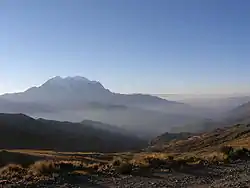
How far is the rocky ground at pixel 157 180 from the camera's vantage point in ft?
56.2

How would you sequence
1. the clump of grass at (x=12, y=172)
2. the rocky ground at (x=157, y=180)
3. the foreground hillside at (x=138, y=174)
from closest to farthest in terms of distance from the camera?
the rocky ground at (x=157, y=180), the foreground hillside at (x=138, y=174), the clump of grass at (x=12, y=172)

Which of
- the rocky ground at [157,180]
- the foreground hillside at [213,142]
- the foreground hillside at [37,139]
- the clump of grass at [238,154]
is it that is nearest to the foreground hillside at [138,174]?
the rocky ground at [157,180]

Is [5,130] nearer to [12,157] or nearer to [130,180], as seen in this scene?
[12,157]

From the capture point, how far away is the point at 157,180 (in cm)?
1873

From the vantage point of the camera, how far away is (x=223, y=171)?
21.6 m

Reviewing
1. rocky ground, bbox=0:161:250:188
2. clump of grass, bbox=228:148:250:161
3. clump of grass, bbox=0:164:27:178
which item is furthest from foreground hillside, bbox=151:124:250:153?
clump of grass, bbox=0:164:27:178

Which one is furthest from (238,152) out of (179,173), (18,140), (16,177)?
(18,140)

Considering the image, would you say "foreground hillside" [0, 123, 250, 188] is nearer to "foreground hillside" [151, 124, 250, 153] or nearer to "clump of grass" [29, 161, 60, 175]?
"clump of grass" [29, 161, 60, 175]

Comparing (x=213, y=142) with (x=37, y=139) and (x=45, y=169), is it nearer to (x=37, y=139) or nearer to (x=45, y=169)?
(x=37, y=139)

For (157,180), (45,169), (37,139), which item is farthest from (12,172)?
(37,139)

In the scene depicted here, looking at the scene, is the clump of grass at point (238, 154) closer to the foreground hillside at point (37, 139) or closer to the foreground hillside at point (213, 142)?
the foreground hillside at point (213, 142)

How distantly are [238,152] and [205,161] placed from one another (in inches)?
161

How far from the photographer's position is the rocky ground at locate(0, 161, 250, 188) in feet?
56.2

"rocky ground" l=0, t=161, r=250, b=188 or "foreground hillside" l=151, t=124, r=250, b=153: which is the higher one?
"rocky ground" l=0, t=161, r=250, b=188
